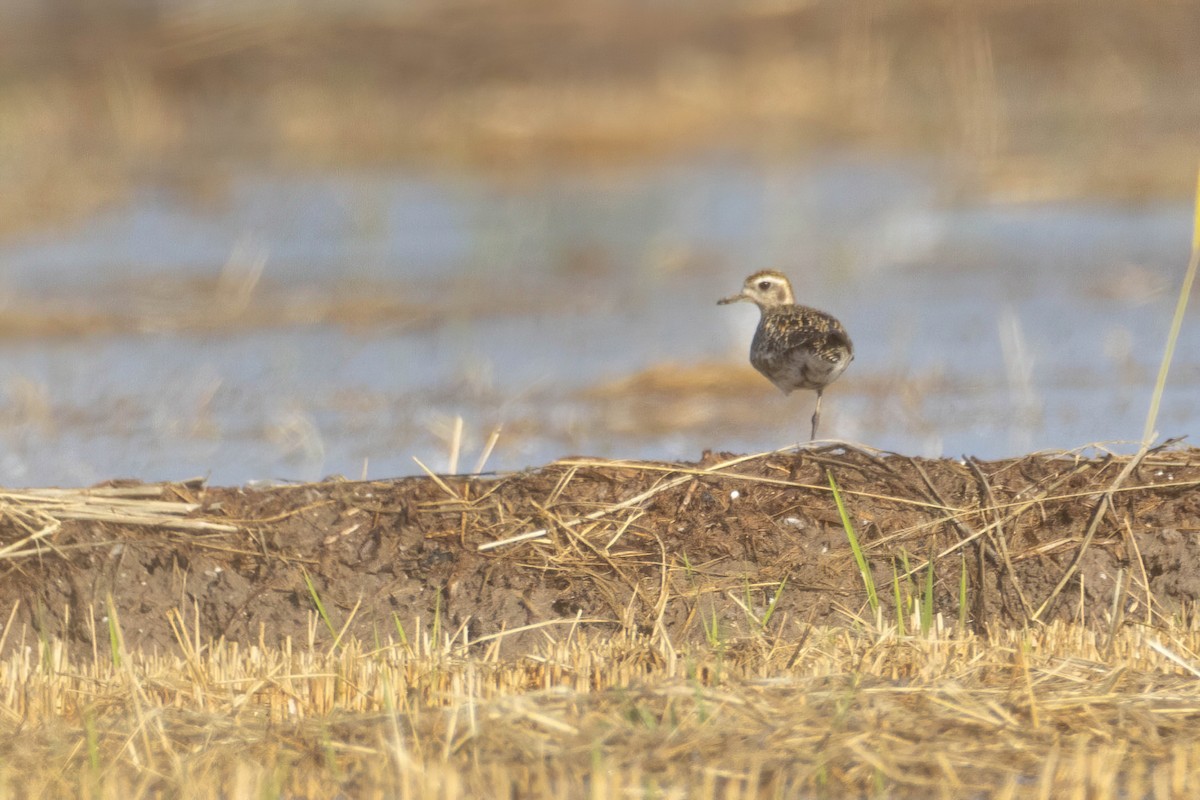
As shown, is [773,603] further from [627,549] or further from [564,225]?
[564,225]

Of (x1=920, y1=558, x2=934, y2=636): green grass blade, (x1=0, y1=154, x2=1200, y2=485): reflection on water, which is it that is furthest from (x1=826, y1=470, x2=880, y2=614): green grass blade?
(x1=0, y1=154, x2=1200, y2=485): reflection on water

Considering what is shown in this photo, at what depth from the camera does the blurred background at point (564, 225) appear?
1080 cm

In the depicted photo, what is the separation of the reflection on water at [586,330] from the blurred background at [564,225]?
6 centimetres

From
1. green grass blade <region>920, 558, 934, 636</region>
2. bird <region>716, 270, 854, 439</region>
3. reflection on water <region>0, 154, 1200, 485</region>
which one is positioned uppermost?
reflection on water <region>0, 154, 1200, 485</region>

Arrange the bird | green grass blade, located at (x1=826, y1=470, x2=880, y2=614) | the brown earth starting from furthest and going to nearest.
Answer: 1. the bird
2. the brown earth
3. green grass blade, located at (x1=826, y1=470, x2=880, y2=614)

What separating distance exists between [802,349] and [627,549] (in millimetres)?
1249

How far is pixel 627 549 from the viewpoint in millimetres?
6453

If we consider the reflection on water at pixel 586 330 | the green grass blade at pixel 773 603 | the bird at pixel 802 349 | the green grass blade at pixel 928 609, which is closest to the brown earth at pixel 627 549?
the green grass blade at pixel 773 603

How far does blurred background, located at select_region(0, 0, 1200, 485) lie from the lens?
10.8 m

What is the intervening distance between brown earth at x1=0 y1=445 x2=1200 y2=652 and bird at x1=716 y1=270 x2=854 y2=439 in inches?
20.8

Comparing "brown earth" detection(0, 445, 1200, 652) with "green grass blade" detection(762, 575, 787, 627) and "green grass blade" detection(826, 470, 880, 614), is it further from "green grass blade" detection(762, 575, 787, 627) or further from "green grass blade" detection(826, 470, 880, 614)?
"green grass blade" detection(826, 470, 880, 614)

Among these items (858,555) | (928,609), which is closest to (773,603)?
(858,555)

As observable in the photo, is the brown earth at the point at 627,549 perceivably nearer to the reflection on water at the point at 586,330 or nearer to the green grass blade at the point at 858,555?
the green grass blade at the point at 858,555

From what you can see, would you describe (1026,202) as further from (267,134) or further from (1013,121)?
(267,134)
